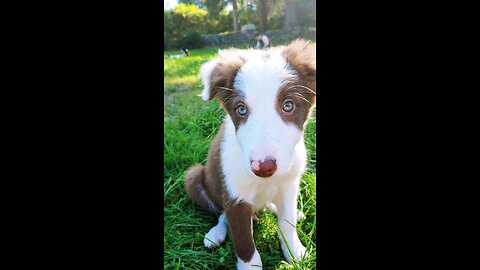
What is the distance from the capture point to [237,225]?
1807 millimetres

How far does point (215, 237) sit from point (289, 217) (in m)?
0.39

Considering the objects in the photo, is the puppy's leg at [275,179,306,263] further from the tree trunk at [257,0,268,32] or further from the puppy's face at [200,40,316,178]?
the tree trunk at [257,0,268,32]

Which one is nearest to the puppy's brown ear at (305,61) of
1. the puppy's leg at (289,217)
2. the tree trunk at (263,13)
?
the tree trunk at (263,13)

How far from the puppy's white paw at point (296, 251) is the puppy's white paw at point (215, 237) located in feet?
1.05

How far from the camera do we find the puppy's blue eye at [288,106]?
1424 millimetres

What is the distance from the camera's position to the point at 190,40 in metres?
1.74

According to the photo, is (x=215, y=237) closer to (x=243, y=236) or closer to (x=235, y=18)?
(x=243, y=236)

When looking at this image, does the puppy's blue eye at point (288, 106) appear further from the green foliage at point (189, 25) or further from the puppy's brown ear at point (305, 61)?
the green foliage at point (189, 25)
